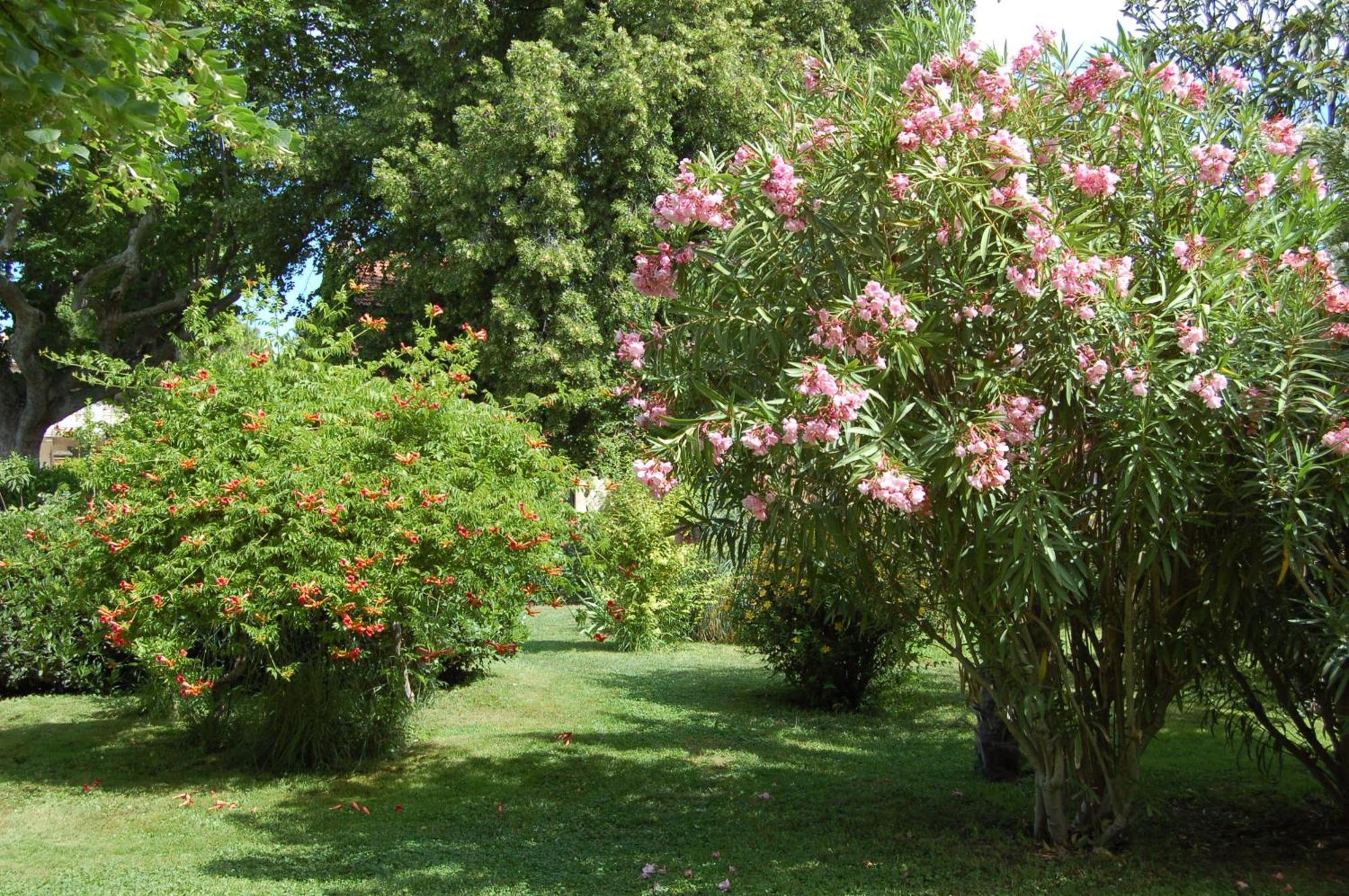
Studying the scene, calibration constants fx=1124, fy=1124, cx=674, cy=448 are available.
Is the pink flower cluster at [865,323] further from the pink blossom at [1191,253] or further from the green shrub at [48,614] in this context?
the green shrub at [48,614]

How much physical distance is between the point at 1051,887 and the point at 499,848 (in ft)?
9.16

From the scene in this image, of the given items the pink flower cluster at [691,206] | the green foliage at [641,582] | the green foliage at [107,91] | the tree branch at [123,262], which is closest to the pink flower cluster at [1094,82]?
the pink flower cluster at [691,206]

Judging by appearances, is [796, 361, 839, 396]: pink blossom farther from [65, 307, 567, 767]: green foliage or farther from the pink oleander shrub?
[65, 307, 567, 767]: green foliage

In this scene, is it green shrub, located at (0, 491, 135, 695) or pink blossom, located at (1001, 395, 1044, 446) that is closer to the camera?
pink blossom, located at (1001, 395, 1044, 446)

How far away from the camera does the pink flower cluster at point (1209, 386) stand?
4188mm

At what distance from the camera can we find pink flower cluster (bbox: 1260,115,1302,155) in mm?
5016

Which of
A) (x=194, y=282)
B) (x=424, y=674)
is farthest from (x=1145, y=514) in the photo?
(x=194, y=282)

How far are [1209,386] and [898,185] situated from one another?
1410 millimetres

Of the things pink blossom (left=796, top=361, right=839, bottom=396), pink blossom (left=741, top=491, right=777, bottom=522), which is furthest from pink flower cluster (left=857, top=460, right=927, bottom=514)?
pink blossom (left=741, top=491, right=777, bottom=522)

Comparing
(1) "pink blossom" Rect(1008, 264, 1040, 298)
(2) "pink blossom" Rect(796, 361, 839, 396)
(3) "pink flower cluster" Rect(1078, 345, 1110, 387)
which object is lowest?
(2) "pink blossom" Rect(796, 361, 839, 396)

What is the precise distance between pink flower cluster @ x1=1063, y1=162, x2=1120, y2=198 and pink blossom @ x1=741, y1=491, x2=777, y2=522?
1822 millimetres

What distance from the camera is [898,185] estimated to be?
14.8ft

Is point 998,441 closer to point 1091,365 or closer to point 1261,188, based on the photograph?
point 1091,365

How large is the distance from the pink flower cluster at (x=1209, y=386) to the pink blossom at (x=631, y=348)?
233 cm
